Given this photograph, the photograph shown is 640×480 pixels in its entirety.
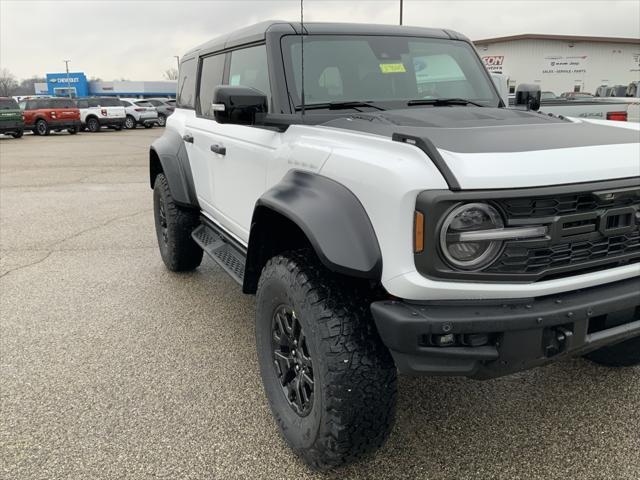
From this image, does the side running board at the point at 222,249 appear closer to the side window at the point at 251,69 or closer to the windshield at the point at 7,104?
the side window at the point at 251,69

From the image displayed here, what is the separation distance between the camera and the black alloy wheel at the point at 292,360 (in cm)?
234

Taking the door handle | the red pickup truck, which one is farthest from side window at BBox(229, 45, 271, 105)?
the red pickup truck

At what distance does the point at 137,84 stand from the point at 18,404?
3174 inches

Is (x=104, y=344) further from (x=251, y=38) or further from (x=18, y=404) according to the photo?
(x=251, y=38)

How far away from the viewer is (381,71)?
319 cm

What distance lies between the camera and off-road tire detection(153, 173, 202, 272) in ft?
14.9

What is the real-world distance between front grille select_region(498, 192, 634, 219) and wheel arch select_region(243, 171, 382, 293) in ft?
1.55

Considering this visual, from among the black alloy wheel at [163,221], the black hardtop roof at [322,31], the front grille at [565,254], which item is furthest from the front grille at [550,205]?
the black alloy wheel at [163,221]

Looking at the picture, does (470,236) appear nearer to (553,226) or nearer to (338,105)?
(553,226)

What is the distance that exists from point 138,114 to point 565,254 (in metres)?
31.1

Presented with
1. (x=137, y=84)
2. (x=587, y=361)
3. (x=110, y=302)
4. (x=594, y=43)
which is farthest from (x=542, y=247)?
(x=137, y=84)

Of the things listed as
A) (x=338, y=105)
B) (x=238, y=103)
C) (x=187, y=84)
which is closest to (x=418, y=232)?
(x=238, y=103)

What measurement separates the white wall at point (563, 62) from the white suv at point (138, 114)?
87.3 feet

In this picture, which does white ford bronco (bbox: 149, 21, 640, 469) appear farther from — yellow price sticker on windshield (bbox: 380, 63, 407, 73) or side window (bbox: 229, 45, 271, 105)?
yellow price sticker on windshield (bbox: 380, 63, 407, 73)
